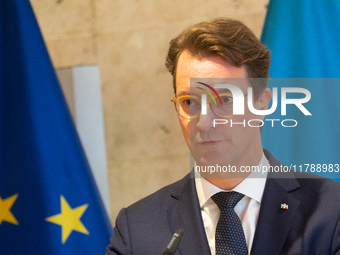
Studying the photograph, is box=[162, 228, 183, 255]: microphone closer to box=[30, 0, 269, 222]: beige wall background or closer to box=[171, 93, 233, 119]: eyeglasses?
box=[171, 93, 233, 119]: eyeglasses

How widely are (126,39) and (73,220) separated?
134cm

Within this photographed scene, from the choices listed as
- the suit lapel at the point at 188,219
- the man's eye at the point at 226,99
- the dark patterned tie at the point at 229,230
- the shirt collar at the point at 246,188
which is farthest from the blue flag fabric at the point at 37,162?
the man's eye at the point at 226,99

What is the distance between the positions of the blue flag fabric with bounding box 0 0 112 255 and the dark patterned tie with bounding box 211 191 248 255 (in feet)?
3.46

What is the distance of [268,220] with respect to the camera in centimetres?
150

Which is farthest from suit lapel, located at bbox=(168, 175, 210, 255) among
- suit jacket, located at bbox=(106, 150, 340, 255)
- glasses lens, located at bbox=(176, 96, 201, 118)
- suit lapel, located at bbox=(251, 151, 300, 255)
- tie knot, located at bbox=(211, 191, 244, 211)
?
glasses lens, located at bbox=(176, 96, 201, 118)

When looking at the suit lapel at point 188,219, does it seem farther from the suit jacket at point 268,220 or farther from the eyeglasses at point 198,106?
the eyeglasses at point 198,106

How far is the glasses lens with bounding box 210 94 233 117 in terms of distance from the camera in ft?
5.22

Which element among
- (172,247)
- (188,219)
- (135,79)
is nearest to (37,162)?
(135,79)

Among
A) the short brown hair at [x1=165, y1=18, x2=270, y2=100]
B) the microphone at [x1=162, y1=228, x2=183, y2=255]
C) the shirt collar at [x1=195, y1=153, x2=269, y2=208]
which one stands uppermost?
the short brown hair at [x1=165, y1=18, x2=270, y2=100]

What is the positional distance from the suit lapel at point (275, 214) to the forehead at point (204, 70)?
1.58ft

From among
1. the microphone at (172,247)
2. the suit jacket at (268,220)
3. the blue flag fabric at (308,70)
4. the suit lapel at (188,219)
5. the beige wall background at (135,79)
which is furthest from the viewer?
the beige wall background at (135,79)

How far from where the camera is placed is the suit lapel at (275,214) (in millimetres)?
1441

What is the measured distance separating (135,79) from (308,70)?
1.20 metres

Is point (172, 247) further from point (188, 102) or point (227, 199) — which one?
point (188, 102)
